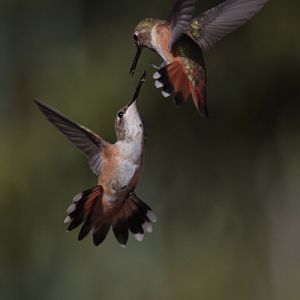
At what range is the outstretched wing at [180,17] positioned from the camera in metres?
0.71

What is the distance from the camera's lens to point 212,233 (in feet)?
13.5

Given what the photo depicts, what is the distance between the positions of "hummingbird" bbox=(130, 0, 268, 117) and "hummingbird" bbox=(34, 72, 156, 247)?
0.29 ft

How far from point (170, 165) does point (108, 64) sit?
608 mm

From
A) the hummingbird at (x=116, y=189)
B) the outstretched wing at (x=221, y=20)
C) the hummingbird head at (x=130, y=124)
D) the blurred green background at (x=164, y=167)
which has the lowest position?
the blurred green background at (x=164, y=167)

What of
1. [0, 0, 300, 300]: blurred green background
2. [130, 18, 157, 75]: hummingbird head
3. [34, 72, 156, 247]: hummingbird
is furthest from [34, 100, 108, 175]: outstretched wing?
[0, 0, 300, 300]: blurred green background

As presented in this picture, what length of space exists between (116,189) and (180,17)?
1.09ft

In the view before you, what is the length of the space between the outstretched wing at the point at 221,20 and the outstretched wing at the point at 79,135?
6.9 inches

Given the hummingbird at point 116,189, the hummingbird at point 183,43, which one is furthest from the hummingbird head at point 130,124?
the hummingbird at point 183,43

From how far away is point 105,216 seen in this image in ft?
3.26

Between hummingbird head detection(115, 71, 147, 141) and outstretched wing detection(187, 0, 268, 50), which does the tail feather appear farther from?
outstretched wing detection(187, 0, 268, 50)

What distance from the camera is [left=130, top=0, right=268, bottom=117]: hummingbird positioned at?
0.74m

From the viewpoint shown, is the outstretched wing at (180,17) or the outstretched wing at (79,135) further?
the outstretched wing at (79,135)

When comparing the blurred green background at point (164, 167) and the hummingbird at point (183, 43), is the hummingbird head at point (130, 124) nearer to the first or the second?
the hummingbird at point (183, 43)

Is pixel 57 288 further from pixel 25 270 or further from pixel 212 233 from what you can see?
pixel 212 233
